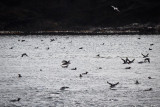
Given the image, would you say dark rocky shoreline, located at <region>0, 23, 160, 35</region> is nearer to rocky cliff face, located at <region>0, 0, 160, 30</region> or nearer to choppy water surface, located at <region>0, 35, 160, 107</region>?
rocky cliff face, located at <region>0, 0, 160, 30</region>

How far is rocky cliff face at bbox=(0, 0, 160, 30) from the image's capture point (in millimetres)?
182000

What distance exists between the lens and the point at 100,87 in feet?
138

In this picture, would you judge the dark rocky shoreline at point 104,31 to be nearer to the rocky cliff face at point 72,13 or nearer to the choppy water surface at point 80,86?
the rocky cliff face at point 72,13

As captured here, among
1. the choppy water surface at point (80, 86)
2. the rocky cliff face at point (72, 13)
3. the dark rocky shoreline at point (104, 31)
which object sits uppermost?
the rocky cliff face at point (72, 13)

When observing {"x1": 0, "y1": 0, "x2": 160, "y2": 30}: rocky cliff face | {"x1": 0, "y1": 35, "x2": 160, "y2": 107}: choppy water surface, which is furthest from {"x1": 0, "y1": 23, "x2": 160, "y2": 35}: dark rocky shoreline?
{"x1": 0, "y1": 35, "x2": 160, "y2": 107}: choppy water surface

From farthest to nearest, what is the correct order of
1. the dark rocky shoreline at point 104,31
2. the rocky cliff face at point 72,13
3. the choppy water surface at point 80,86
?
the rocky cliff face at point 72,13, the dark rocky shoreline at point 104,31, the choppy water surface at point 80,86

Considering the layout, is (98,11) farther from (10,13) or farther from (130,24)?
(10,13)

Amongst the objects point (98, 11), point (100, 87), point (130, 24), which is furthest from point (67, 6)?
point (100, 87)

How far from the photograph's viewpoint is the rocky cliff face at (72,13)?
597 feet

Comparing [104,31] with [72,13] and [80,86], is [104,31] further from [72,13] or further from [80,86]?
[80,86]

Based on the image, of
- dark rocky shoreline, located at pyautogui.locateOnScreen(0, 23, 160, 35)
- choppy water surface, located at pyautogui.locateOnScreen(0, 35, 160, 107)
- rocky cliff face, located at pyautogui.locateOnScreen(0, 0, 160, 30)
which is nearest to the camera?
choppy water surface, located at pyautogui.locateOnScreen(0, 35, 160, 107)

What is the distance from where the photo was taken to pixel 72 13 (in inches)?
7421

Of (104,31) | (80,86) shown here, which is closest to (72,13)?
(104,31)

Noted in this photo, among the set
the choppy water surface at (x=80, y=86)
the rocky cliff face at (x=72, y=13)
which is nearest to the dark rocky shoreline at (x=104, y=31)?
the rocky cliff face at (x=72, y=13)
